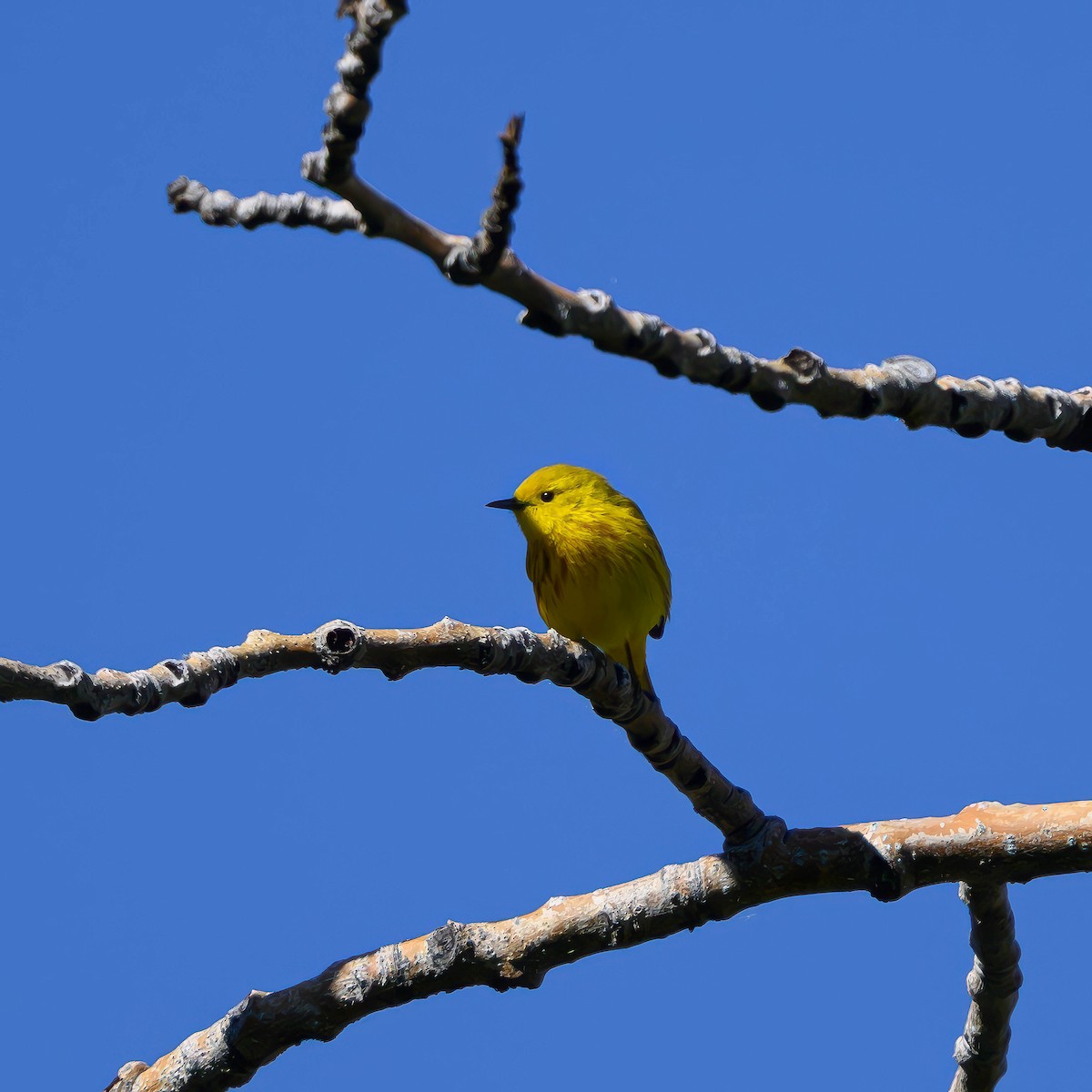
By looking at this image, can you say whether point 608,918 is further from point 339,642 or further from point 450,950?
point 339,642

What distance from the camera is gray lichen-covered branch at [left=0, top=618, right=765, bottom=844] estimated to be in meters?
3.30

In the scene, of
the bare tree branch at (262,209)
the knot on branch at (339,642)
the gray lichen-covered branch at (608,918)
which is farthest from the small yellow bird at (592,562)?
the bare tree branch at (262,209)

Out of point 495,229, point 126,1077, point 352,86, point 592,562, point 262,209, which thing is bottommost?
point 126,1077

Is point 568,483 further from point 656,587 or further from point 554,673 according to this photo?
point 554,673

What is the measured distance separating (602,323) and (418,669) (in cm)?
153

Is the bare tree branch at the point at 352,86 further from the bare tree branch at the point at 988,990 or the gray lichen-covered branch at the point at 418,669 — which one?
the bare tree branch at the point at 988,990

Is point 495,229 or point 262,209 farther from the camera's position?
point 262,209

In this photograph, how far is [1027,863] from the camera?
3.99 m

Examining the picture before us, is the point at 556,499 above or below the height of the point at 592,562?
above

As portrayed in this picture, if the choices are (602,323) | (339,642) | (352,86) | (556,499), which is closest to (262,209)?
(352,86)

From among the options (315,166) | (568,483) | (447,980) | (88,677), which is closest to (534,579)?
(568,483)

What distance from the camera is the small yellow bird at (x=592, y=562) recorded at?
20.9ft

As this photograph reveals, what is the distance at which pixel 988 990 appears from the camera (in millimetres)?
4473

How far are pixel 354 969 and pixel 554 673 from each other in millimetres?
1098
